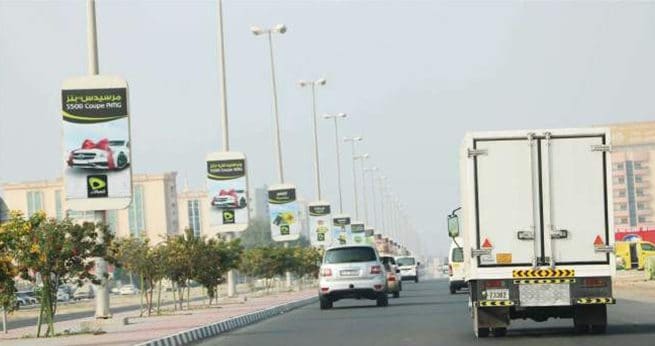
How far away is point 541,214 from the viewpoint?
21281 mm

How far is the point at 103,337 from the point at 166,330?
1.88 metres

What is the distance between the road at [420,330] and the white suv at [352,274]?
326 centimetres

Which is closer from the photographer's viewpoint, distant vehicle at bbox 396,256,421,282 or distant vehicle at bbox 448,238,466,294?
distant vehicle at bbox 448,238,466,294

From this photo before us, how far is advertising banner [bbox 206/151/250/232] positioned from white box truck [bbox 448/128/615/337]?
2825 cm

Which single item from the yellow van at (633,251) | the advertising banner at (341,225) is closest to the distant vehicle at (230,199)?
the yellow van at (633,251)

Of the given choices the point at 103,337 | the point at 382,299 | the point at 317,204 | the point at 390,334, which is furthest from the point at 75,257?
the point at 317,204

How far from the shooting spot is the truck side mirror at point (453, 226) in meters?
23.7

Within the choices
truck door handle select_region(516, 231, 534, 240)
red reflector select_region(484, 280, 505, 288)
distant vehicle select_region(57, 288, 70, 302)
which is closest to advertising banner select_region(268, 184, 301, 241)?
red reflector select_region(484, 280, 505, 288)

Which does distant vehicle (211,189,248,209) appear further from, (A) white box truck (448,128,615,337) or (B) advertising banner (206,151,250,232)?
(A) white box truck (448,128,615,337)

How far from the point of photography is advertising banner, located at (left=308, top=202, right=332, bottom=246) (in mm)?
81250

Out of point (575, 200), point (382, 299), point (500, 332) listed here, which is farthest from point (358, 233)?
point (575, 200)

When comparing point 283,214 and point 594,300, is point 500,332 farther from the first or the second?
point 283,214

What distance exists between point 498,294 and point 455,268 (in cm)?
2746

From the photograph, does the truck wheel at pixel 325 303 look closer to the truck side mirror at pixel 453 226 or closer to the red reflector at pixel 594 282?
the truck side mirror at pixel 453 226
